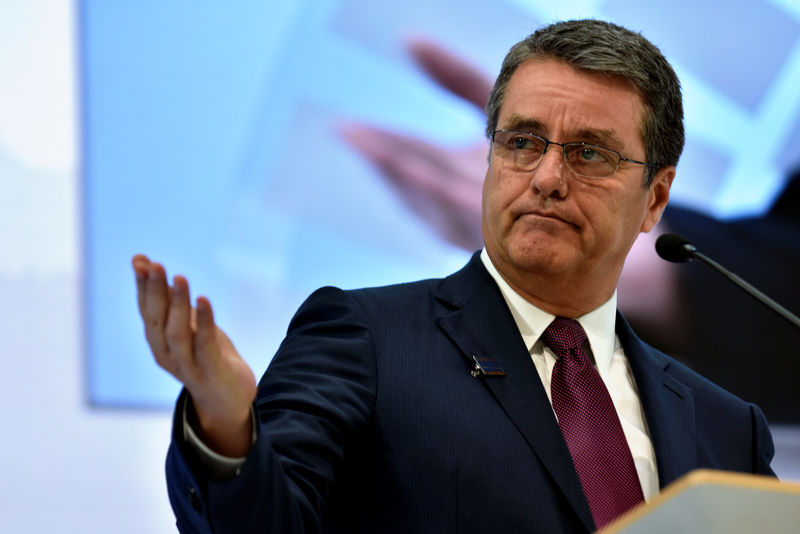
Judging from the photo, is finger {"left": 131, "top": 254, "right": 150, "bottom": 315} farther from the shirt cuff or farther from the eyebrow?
the eyebrow

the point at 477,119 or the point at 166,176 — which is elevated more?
the point at 477,119

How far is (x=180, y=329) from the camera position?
1.14 m

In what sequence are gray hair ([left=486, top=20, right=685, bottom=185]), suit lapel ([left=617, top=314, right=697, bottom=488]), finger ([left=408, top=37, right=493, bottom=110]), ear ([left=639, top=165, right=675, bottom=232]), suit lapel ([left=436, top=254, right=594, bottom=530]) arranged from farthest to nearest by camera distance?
finger ([left=408, top=37, right=493, bottom=110])
ear ([left=639, top=165, right=675, bottom=232])
gray hair ([left=486, top=20, right=685, bottom=185])
suit lapel ([left=617, top=314, right=697, bottom=488])
suit lapel ([left=436, top=254, right=594, bottom=530])

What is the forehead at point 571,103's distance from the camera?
2027mm

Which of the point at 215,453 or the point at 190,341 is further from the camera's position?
the point at 215,453

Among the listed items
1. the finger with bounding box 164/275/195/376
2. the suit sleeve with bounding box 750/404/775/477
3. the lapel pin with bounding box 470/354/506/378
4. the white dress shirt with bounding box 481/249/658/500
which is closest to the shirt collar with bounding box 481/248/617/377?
the white dress shirt with bounding box 481/249/658/500

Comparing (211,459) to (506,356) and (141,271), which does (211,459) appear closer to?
(141,271)

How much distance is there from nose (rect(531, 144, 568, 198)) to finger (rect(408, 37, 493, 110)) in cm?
148

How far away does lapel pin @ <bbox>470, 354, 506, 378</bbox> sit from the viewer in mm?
1777

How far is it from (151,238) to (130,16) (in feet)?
2.47

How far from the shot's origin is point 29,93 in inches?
122

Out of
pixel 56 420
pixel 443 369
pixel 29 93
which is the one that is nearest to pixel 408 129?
pixel 29 93

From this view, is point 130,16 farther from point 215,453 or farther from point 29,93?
point 215,453

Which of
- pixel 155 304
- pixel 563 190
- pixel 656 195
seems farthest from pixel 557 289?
pixel 155 304
